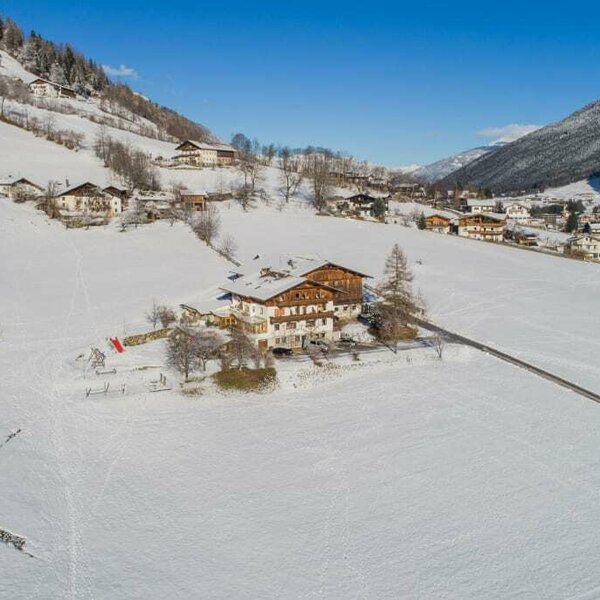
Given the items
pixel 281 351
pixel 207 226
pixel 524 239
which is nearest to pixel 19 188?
pixel 207 226

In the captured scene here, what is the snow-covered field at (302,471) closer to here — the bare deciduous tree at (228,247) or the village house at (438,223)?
the bare deciduous tree at (228,247)

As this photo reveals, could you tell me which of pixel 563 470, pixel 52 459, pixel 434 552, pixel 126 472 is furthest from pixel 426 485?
pixel 52 459

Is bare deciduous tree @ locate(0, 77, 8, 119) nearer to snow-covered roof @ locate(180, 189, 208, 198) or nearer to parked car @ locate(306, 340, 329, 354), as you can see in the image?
snow-covered roof @ locate(180, 189, 208, 198)

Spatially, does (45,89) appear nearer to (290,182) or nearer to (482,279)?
(290,182)

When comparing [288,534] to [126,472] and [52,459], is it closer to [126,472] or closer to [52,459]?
[126,472]

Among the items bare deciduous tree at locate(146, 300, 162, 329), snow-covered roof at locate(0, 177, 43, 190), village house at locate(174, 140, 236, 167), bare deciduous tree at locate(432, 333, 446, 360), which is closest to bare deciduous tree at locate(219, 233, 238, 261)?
bare deciduous tree at locate(146, 300, 162, 329)

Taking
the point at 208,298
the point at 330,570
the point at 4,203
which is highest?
the point at 4,203

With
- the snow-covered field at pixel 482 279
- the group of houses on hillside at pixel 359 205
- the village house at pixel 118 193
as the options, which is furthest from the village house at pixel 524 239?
the village house at pixel 118 193
